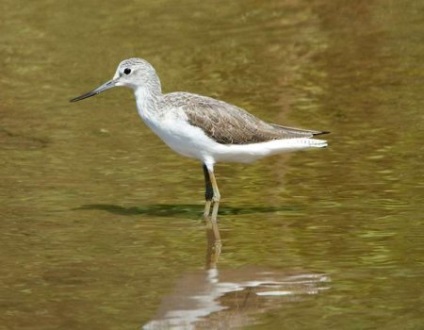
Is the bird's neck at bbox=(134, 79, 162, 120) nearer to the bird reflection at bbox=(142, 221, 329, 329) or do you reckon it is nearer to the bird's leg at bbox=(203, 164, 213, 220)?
the bird's leg at bbox=(203, 164, 213, 220)

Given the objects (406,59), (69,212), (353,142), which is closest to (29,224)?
(69,212)

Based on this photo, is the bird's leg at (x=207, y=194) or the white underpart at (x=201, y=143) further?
the bird's leg at (x=207, y=194)

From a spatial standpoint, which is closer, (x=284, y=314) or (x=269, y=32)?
(x=284, y=314)

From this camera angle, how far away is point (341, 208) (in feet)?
42.5

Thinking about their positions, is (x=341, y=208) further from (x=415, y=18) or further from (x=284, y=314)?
(x=415, y=18)

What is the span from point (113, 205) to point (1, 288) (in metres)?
2.59

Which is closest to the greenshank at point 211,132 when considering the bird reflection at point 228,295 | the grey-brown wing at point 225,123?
the grey-brown wing at point 225,123

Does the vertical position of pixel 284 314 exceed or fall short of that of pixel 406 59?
it falls short

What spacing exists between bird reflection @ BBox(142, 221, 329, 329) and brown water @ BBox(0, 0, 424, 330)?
0.08ft

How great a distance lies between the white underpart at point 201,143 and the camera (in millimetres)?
12953

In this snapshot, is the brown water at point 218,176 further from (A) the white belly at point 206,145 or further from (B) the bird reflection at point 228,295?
(A) the white belly at point 206,145

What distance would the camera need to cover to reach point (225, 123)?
43.1 ft

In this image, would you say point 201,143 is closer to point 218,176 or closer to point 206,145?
point 206,145

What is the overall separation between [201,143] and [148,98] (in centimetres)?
76
